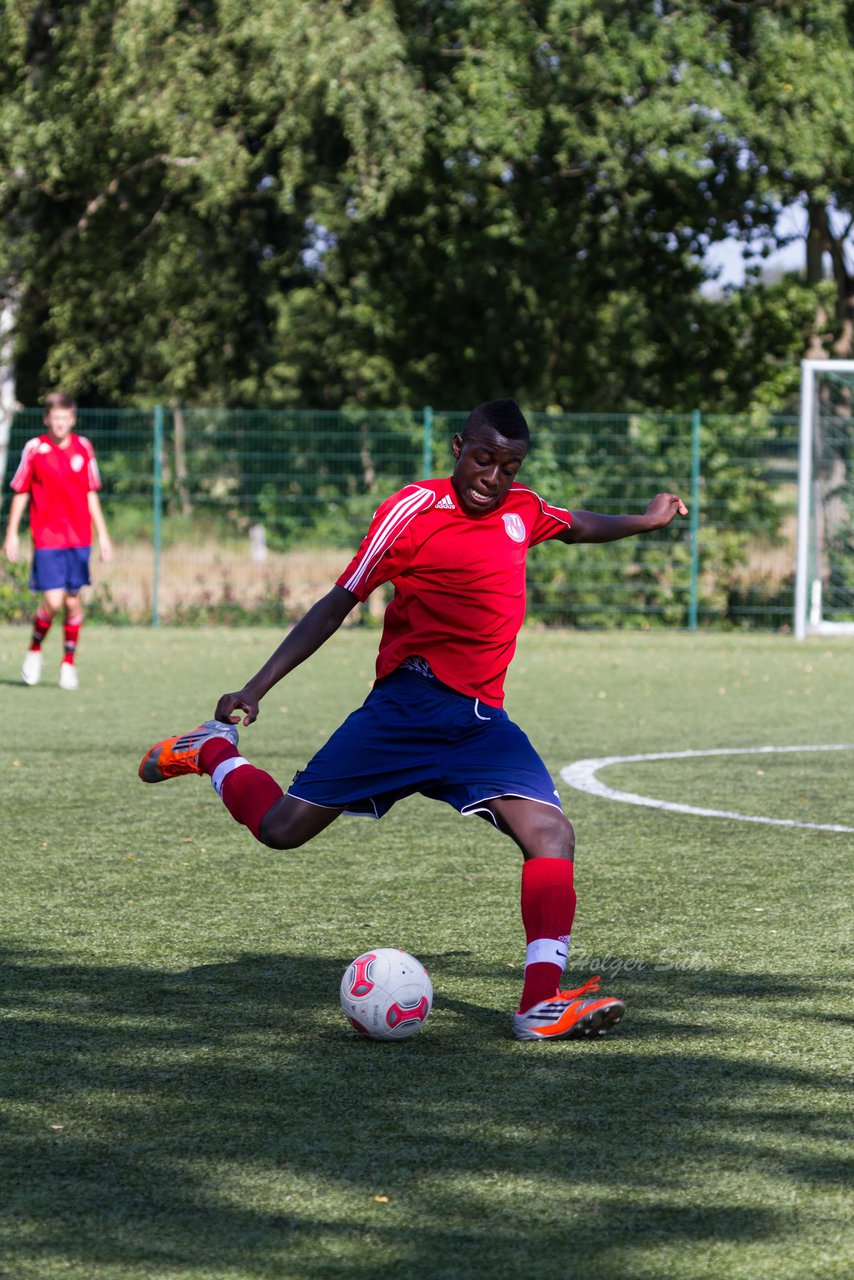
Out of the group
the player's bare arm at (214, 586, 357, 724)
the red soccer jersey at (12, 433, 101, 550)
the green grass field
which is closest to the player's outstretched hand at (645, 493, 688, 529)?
the player's bare arm at (214, 586, 357, 724)

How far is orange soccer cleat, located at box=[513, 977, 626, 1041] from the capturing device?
4.63 m

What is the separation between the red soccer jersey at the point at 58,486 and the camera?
1457 centimetres

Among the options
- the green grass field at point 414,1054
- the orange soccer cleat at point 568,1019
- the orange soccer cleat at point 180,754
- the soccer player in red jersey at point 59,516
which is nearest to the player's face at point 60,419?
the soccer player in red jersey at point 59,516

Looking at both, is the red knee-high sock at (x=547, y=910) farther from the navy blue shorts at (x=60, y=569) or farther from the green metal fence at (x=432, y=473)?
the green metal fence at (x=432, y=473)

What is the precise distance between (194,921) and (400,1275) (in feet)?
10.3

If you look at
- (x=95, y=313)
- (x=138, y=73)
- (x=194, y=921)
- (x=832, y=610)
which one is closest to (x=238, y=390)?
(x=95, y=313)

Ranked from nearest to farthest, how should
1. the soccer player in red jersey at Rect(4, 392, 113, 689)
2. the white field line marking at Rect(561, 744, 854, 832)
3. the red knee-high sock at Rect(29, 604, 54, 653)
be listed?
the white field line marking at Rect(561, 744, 854, 832), the soccer player in red jersey at Rect(4, 392, 113, 689), the red knee-high sock at Rect(29, 604, 54, 653)

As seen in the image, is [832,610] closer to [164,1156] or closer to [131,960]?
[131,960]

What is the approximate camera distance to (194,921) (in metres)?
6.08

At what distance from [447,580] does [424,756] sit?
486mm

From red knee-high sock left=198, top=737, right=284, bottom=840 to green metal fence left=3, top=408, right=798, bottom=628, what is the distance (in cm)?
1738

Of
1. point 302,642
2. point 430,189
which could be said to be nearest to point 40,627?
point 302,642

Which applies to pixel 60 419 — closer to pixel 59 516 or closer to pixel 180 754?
pixel 59 516

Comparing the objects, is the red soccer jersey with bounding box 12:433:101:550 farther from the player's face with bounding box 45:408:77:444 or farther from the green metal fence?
the green metal fence
